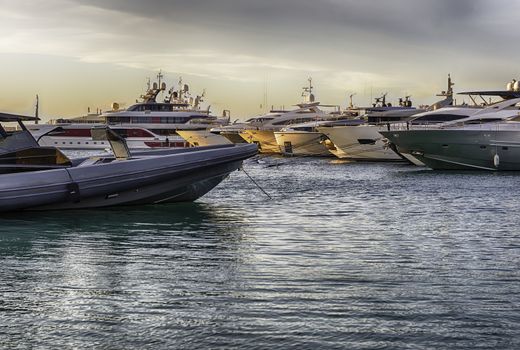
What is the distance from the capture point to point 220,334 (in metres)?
10.5

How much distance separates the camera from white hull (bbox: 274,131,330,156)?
82125mm

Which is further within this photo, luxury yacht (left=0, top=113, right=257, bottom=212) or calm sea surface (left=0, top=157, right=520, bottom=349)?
luxury yacht (left=0, top=113, right=257, bottom=212)

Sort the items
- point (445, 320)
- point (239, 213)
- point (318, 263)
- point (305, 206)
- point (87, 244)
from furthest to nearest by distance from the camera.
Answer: point (305, 206) → point (239, 213) → point (87, 244) → point (318, 263) → point (445, 320)

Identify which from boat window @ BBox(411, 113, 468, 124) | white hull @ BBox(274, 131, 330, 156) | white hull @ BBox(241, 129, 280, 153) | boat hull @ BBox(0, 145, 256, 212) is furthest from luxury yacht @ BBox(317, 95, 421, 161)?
boat hull @ BBox(0, 145, 256, 212)

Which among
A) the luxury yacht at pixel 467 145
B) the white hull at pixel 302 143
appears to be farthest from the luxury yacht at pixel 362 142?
the luxury yacht at pixel 467 145

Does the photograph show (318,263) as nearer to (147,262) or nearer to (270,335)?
(147,262)

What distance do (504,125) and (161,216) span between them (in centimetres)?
2765

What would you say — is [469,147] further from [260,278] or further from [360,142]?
[260,278]

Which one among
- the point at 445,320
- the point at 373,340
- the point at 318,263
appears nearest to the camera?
the point at 373,340

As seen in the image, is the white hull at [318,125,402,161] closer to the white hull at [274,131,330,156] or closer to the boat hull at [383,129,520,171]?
the white hull at [274,131,330,156]

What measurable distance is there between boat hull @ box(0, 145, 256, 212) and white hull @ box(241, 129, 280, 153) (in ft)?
207

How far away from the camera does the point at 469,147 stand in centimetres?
4662

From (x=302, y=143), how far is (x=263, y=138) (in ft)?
28.7

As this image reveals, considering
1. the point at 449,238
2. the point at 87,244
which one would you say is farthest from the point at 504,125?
the point at 87,244
